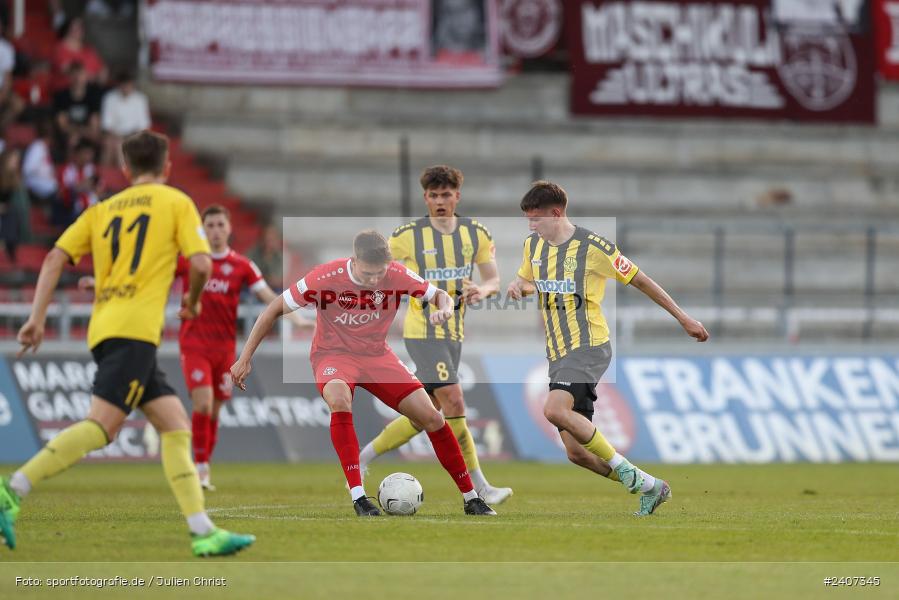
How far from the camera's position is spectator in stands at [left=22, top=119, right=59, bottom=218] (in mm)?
22312

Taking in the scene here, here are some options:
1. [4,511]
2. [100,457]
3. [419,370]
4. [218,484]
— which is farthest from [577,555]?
[100,457]

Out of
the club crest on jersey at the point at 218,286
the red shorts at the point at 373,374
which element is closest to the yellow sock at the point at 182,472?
the red shorts at the point at 373,374

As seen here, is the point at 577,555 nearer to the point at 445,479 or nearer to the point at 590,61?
the point at 445,479

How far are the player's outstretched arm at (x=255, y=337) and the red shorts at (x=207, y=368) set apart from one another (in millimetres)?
4150

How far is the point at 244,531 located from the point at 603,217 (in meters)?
16.6

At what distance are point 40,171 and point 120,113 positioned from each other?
1978 millimetres

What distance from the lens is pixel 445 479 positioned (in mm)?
15734

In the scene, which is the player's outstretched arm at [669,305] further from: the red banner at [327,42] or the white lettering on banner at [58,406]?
the red banner at [327,42]

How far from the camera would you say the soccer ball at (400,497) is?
10.7 m

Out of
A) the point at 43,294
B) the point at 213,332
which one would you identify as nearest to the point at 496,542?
the point at 43,294

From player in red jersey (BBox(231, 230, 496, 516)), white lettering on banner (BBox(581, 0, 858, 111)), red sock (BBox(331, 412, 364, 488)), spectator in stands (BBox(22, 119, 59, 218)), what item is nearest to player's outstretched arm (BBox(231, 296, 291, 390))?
player in red jersey (BBox(231, 230, 496, 516))

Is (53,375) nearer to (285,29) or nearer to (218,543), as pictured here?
(285,29)

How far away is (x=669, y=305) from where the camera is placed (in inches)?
420

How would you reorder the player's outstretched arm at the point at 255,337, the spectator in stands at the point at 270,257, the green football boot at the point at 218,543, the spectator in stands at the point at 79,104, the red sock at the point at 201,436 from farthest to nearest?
the spectator in stands at the point at 79,104 < the spectator in stands at the point at 270,257 < the red sock at the point at 201,436 < the player's outstretched arm at the point at 255,337 < the green football boot at the point at 218,543
